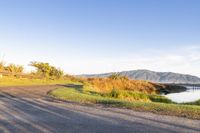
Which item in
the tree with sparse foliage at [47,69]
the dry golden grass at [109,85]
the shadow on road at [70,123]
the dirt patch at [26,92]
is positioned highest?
the tree with sparse foliage at [47,69]

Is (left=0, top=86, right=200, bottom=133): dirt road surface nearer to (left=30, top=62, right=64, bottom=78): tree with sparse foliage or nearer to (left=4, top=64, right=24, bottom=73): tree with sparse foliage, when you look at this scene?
(left=4, top=64, right=24, bottom=73): tree with sparse foliage

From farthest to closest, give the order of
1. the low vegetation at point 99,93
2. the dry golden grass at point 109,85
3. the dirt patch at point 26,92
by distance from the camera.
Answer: the dry golden grass at point 109,85, the dirt patch at point 26,92, the low vegetation at point 99,93

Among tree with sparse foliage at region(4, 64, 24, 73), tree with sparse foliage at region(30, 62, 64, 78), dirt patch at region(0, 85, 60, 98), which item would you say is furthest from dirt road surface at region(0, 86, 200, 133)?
tree with sparse foliage at region(30, 62, 64, 78)

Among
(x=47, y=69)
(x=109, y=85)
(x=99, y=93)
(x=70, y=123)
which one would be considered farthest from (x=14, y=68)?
(x=70, y=123)

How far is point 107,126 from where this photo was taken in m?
9.71

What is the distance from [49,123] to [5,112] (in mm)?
3271

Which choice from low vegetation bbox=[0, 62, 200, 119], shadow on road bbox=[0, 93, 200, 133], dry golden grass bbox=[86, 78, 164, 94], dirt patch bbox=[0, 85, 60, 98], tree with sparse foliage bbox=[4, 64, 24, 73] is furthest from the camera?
tree with sparse foliage bbox=[4, 64, 24, 73]

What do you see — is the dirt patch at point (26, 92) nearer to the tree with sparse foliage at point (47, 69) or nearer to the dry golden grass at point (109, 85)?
the dry golden grass at point (109, 85)

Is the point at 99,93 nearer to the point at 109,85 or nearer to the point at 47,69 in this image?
the point at 109,85

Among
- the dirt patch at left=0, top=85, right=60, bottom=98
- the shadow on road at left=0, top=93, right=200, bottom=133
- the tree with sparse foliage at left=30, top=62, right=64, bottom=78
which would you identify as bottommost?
the shadow on road at left=0, top=93, right=200, bottom=133

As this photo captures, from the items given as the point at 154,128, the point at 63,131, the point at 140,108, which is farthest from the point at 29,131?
the point at 140,108

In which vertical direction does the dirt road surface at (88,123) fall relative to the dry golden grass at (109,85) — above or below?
below

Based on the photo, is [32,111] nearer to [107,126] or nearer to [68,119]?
[68,119]

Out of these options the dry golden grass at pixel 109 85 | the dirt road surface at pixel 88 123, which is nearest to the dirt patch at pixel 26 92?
the dirt road surface at pixel 88 123
